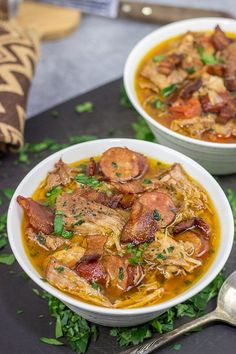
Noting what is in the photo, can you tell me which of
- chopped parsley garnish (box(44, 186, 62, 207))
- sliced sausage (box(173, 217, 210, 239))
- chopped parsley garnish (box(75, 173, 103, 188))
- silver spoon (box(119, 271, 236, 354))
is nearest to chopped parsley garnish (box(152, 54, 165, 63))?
chopped parsley garnish (box(75, 173, 103, 188))

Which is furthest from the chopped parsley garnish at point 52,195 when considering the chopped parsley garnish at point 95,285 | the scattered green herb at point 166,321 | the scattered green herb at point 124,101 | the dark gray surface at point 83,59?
the dark gray surface at point 83,59

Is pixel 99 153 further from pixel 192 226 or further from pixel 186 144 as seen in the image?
pixel 192 226

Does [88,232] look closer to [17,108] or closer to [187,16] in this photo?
[17,108]

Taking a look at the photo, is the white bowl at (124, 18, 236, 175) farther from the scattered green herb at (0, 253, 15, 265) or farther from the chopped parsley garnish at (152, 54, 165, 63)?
the scattered green herb at (0, 253, 15, 265)

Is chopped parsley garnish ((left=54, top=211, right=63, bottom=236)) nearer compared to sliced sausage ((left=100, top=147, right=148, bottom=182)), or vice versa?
chopped parsley garnish ((left=54, top=211, right=63, bottom=236))

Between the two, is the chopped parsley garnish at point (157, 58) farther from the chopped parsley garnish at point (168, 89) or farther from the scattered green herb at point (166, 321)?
the scattered green herb at point (166, 321)

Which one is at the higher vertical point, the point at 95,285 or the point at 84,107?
the point at 95,285

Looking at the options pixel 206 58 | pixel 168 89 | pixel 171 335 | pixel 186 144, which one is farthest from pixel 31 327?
pixel 206 58
